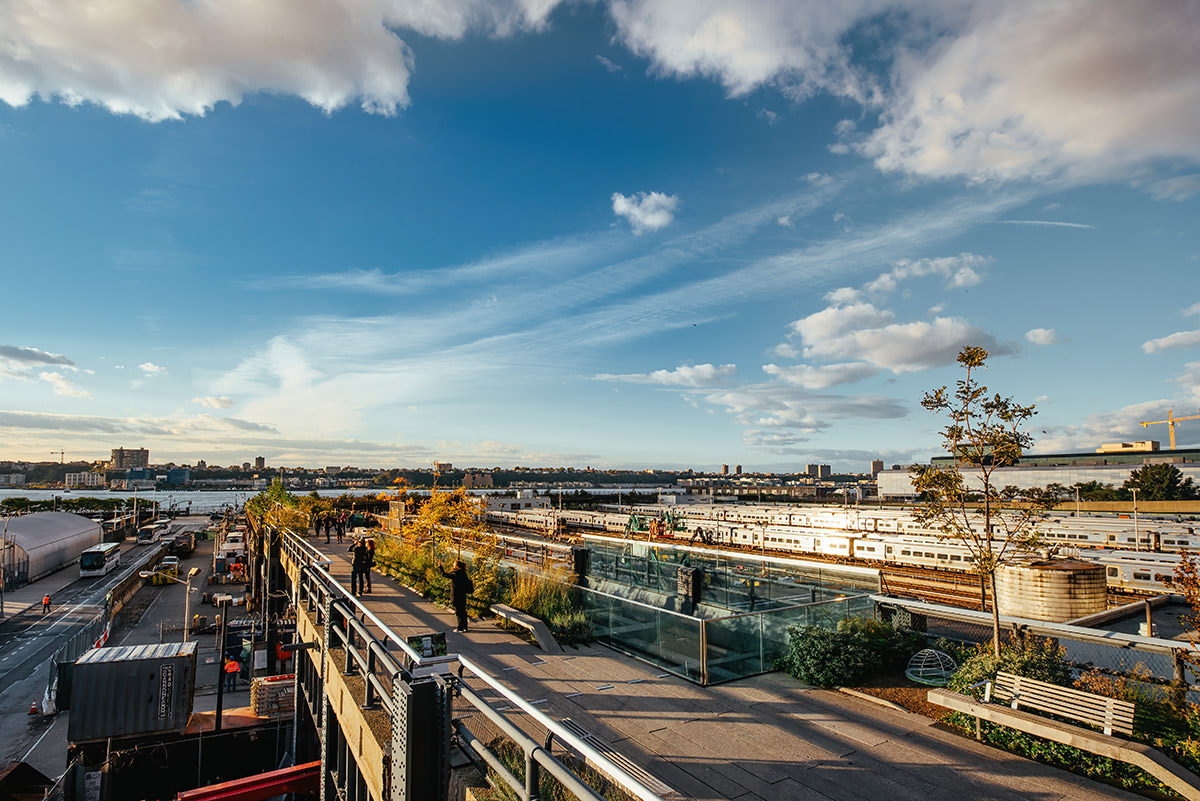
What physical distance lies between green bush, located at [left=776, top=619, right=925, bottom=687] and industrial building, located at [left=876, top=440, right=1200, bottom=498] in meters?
71.9

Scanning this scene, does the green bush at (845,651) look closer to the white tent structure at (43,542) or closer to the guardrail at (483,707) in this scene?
the guardrail at (483,707)

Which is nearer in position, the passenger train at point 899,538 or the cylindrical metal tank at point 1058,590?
the cylindrical metal tank at point 1058,590

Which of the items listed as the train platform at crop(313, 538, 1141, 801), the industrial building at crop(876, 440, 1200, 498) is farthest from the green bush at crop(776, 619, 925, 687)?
the industrial building at crop(876, 440, 1200, 498)

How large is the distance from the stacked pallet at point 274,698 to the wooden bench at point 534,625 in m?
10.7

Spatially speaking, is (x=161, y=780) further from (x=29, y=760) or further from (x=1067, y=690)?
(x=1067, y=690)

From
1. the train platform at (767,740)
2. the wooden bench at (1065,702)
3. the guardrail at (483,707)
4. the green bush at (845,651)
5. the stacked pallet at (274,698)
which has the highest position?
the guardrail at (483,707)

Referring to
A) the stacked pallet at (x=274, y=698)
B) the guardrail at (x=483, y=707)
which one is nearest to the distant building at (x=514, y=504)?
the stacked pallet at (x=274, y=698)

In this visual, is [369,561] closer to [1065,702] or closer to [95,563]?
[1065,702]

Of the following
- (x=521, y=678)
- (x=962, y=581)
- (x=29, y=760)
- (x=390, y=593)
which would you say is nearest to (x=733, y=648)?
(x=521, y=678)

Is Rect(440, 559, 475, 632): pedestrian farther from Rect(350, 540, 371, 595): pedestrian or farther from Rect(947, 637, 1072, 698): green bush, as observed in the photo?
Rect(947, 637, 1072, 698): green bush

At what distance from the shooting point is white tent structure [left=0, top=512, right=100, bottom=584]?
51219 mm

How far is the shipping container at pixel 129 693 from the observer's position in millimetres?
16375

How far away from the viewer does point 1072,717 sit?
23.1ft

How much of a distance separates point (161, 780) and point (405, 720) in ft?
58.6
